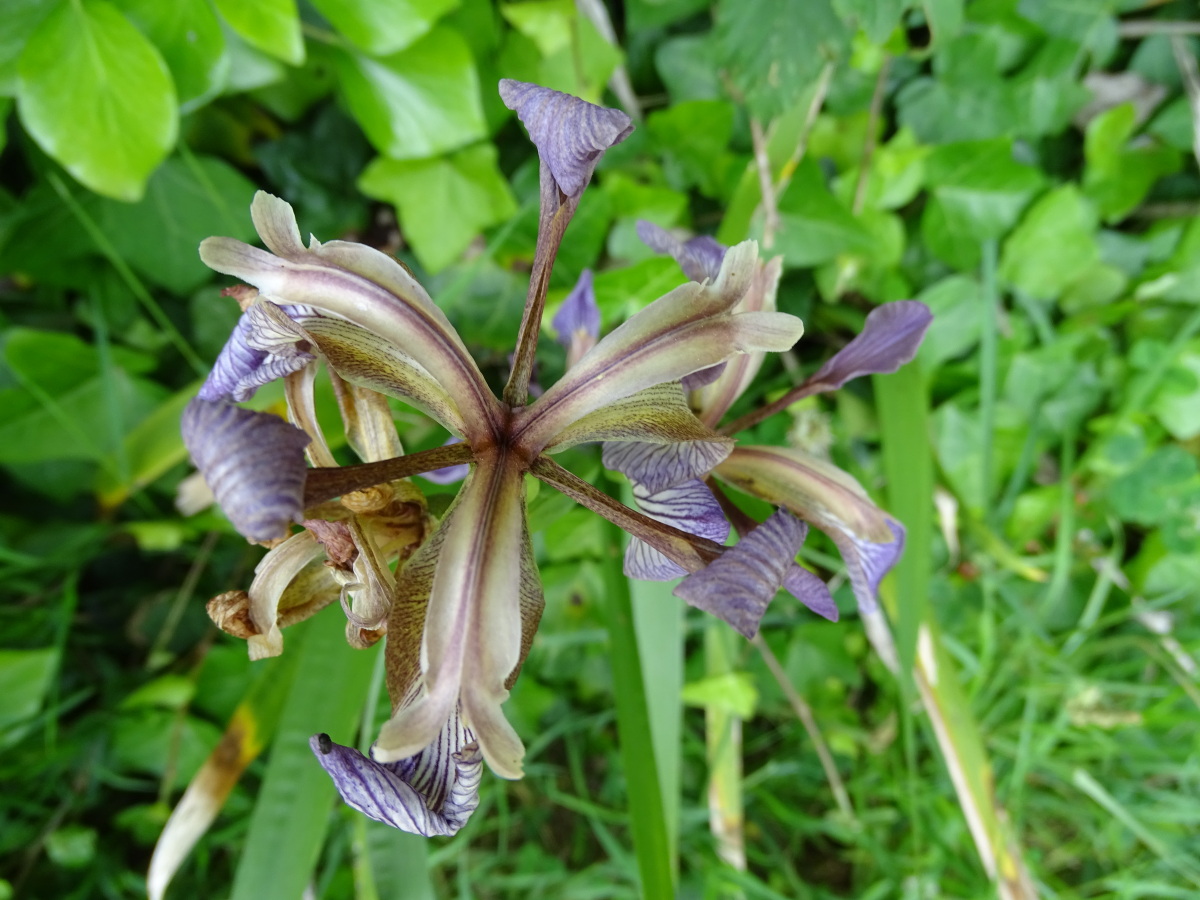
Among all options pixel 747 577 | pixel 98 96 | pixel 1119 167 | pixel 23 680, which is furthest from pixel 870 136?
pixel 23 680

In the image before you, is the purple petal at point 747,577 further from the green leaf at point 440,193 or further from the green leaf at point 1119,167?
the green leaf at point 1119,167

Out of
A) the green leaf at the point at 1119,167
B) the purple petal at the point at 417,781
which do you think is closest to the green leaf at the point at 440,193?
the purple petal at the point at 417,781

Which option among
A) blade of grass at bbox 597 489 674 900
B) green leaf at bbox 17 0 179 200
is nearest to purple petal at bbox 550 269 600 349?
blade of grass at bbox 597 489 674 900

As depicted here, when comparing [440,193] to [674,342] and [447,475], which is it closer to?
[447,475]

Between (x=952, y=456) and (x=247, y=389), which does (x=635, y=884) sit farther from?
(x=247, y=389)

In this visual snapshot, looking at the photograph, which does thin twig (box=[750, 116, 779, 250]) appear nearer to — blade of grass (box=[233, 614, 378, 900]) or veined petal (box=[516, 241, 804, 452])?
A: veined petal (box=[516, 241, 804, 452])
